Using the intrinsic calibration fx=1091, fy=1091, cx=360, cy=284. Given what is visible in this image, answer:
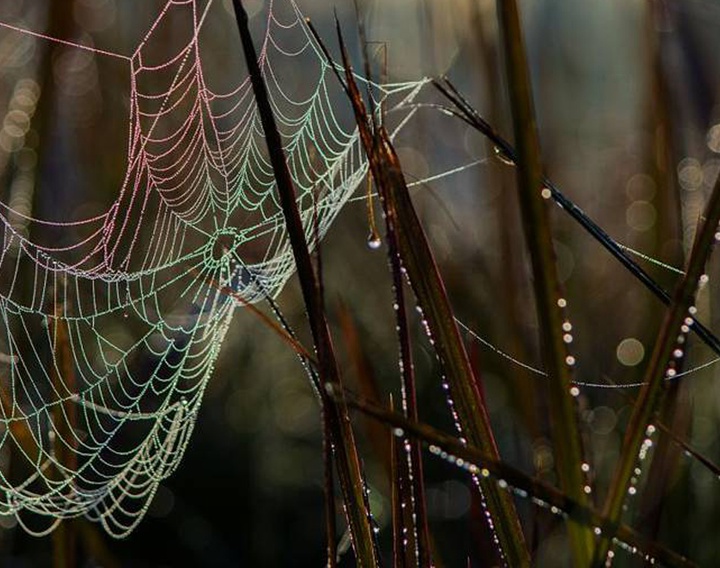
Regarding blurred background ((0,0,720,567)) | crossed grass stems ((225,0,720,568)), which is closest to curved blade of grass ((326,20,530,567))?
crossed grass stems ((225,0,720,568))

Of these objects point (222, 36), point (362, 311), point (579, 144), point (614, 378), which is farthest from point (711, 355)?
point (222, 36)

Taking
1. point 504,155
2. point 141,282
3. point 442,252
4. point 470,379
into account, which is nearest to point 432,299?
point 470,379

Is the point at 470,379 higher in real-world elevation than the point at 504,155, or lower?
lower

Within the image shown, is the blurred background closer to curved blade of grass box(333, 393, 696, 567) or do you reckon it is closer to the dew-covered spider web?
the dew-covered spider web

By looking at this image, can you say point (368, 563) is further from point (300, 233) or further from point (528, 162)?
point (528, 162)

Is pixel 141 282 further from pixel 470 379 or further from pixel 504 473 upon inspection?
pixel 504 473

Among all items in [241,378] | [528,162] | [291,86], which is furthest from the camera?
[291,86]

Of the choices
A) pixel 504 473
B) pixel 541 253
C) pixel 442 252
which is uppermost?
pixel 541 253
